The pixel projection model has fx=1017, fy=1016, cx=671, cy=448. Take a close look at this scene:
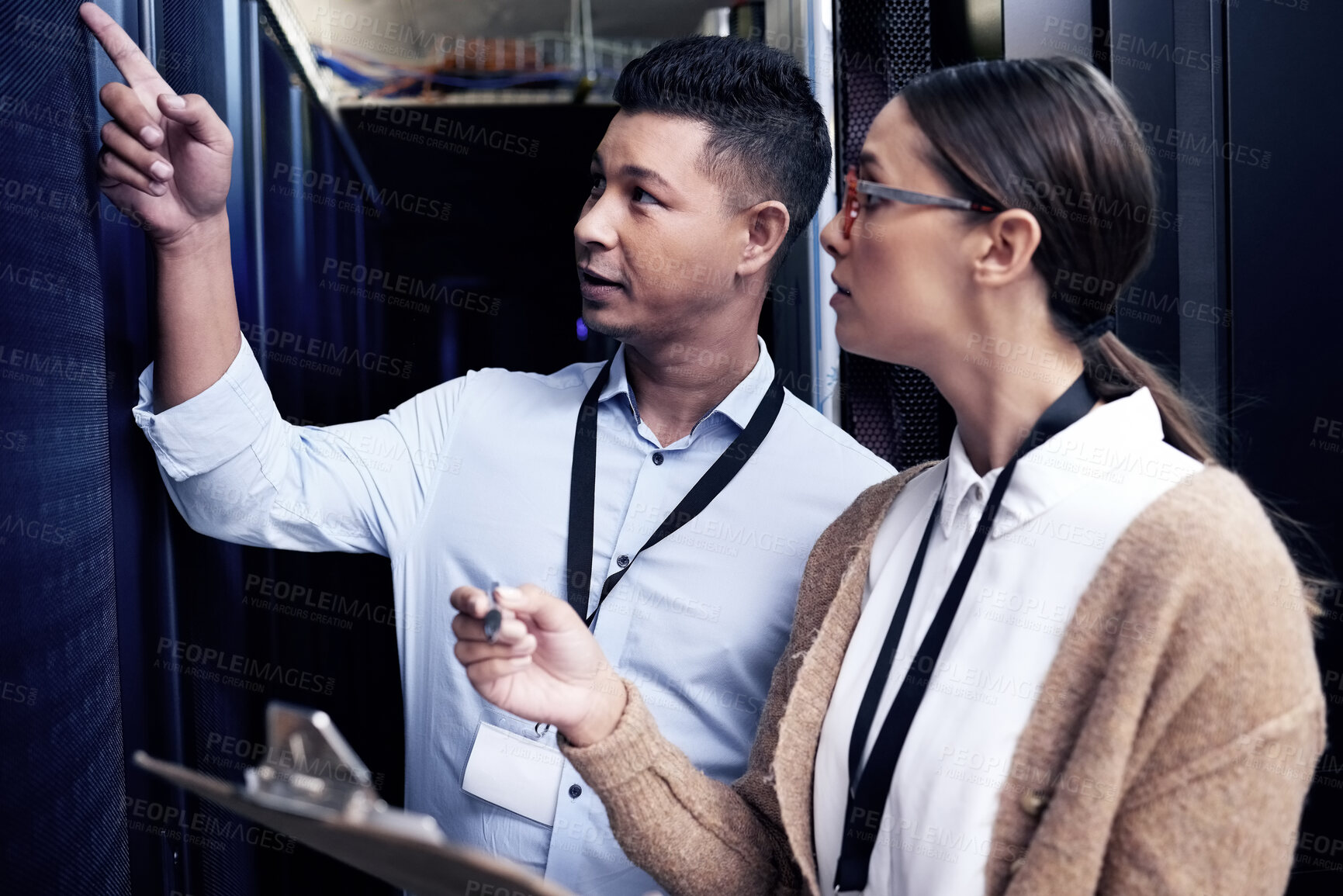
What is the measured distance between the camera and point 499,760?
148cm

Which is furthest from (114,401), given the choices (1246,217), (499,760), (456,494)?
(1246,217)

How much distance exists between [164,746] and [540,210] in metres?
1.40

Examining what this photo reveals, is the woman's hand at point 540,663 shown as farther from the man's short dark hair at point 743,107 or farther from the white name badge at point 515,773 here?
the man's short dark hair at point 743,107

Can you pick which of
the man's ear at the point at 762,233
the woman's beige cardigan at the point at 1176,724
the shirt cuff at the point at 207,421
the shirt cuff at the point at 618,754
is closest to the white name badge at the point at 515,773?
the shirt cuff at the point at 618,754

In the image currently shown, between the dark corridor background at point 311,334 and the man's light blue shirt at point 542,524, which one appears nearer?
the dark corridor background at point 311,334

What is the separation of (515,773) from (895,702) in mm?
633

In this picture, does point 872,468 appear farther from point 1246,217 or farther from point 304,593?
point 304,593

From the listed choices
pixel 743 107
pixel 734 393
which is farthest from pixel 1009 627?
pixel 743 107

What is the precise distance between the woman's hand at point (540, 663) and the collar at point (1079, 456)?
1.57ft

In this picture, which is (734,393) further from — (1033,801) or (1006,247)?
(1033,801)

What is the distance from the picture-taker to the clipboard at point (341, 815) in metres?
0.60

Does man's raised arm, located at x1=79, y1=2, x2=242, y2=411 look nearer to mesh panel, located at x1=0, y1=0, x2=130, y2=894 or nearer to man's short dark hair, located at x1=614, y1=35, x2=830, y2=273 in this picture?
mesh panel, located at x1=0, y1=0, x2=130, y2=894

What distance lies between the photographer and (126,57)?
1.20 m

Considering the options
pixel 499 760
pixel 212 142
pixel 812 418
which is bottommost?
pixel 499 760
